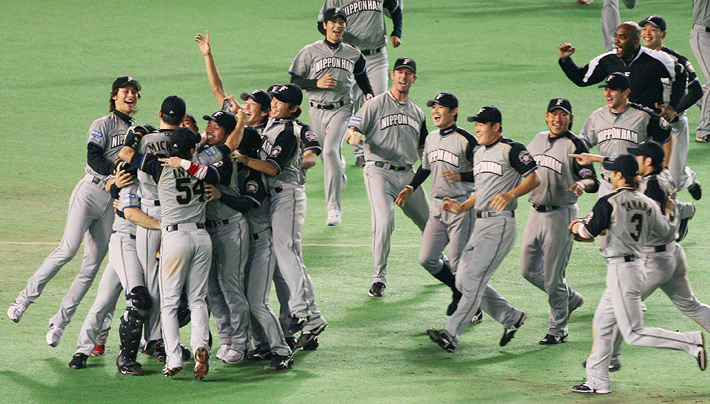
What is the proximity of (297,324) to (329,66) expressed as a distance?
4.03 meters

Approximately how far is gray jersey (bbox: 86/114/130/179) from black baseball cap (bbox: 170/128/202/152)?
1.15 m

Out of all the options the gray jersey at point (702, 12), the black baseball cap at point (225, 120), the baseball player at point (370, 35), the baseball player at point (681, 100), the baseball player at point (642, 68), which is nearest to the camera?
the black baseball cap at point (225, 120)

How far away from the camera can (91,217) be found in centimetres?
838

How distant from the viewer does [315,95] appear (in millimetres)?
11422

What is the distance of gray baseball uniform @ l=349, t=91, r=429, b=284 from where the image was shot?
9492 mm

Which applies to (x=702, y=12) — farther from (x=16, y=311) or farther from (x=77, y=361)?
(x=77, y=361)

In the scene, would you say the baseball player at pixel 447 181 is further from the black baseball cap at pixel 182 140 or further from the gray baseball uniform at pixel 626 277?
the black baseball cap at pixel 182 140

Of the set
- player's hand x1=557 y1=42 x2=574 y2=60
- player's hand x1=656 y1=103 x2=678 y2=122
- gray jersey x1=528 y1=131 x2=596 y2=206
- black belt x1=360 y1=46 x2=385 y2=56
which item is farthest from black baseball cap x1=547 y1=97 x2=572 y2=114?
black belt x1=360 y1=46 x2=385 y2=56

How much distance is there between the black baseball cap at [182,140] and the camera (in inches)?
285

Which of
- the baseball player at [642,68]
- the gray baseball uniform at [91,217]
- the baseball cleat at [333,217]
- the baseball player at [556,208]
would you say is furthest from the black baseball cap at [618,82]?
the gray baseball uniform at [91,217]

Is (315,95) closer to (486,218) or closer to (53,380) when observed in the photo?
(486,218)

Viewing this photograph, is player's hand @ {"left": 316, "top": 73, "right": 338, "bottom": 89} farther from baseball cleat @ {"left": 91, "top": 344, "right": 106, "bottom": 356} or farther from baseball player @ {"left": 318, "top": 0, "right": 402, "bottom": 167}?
baseball cleat @ {"left": 91, "top": 344, "right": 106, "bottom": 356}

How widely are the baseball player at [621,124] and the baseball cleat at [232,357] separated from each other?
335 cm

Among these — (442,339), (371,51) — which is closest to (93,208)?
(442,339)
